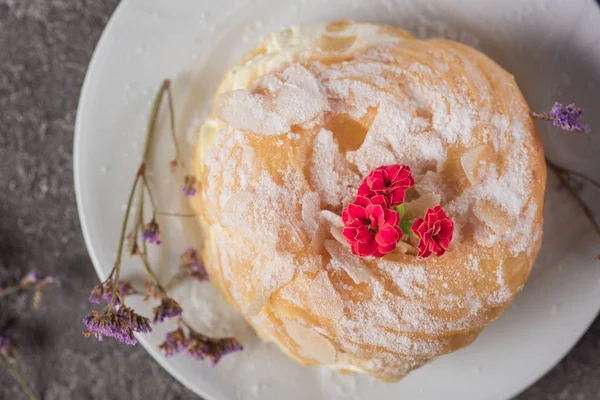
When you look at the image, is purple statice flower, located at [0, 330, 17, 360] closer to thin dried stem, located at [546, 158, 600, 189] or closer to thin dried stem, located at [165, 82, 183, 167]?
thin dried stem, located at [165, 82, 183, 167]

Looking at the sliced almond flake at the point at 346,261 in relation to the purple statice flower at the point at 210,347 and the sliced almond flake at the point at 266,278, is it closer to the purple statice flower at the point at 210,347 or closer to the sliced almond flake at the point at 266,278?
the sliced almond flake at the point at 266,278

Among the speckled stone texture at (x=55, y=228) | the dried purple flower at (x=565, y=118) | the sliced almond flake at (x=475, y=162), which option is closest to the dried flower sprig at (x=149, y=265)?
the speckled stone texture at (x=55, y=228)

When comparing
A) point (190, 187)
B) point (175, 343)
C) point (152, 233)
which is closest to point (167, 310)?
point (175, 343)

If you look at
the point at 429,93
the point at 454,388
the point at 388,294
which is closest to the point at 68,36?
the point at 429,93

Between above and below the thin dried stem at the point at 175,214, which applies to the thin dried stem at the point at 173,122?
above

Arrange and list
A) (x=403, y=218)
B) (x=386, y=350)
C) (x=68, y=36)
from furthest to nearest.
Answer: (x=68, y=36), (x=386, y=350), (x=403, y=218)

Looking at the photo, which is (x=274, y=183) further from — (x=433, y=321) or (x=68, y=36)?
(x=68, y=36)

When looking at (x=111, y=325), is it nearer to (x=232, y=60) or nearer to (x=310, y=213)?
(x=310, y=213)

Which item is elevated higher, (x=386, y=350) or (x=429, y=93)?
(x=429, y=93)
